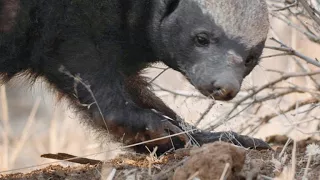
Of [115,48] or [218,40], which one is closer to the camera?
[218,40]

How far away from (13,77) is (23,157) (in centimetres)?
464

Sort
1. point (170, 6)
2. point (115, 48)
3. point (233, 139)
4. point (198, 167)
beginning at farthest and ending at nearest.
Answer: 1. point (233, 139)
2. point (170, 6)
3. point (115, 48)
4. point (198, 167)

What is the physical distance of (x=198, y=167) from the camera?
4066 mm

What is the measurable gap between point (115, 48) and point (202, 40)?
52 cm

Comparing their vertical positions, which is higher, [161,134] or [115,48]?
[115,48]

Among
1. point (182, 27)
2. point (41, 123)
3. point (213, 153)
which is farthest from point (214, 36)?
point (41, 123)

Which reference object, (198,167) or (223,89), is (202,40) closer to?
Answer: (223,89)

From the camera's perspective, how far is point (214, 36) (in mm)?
5039

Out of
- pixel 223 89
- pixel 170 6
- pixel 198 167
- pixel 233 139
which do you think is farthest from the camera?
pixel 233 139

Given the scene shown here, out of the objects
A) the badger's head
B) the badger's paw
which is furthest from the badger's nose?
the badger's paw

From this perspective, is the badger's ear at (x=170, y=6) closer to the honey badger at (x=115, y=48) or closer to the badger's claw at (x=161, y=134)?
the honey badger at (x=115, y=48)

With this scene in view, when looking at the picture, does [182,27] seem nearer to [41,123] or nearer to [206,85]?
[206,85]

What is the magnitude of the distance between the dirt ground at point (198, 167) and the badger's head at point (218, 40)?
438mm

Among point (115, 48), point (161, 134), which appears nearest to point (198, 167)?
point (161, 134)
